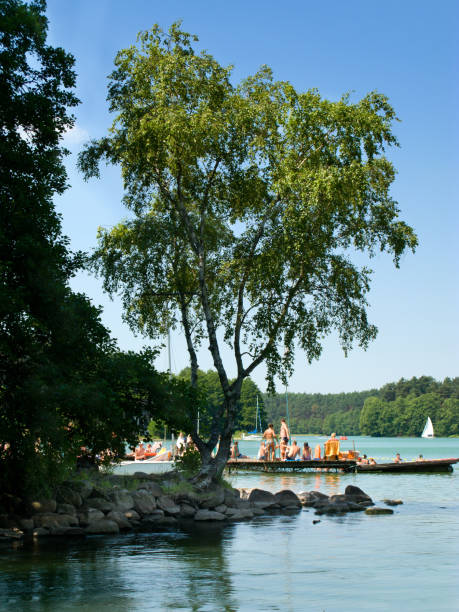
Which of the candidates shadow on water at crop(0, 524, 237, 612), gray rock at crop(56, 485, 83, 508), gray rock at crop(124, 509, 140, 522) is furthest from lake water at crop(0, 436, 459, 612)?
gray rock at crop(56, 485, 83, 508)

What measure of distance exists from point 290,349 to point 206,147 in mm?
7810

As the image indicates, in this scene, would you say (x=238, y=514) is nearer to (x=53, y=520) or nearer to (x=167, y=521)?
(x=167, y=521)

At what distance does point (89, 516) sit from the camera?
20.3 meters

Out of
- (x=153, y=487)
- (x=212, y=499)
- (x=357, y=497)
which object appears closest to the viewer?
(x=212, y=499)

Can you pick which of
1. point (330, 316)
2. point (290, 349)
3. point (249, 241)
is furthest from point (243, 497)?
point (249, 241)

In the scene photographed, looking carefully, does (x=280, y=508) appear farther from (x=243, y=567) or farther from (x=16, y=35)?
(x=16, y=35)

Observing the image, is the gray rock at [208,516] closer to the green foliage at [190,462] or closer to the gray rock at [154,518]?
the gray rock at [154,518]

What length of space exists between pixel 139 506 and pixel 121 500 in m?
0.64

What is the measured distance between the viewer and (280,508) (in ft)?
83.7

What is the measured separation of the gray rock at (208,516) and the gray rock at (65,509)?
13.9ft

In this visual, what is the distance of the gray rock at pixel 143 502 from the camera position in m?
22.6

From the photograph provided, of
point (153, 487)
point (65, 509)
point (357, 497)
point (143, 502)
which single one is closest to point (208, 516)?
point (143, 502)

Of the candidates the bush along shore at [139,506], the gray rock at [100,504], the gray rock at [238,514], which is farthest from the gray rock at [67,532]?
the gray rock at [238,514]

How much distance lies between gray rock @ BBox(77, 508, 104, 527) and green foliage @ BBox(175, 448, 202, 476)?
6907 millimetres
